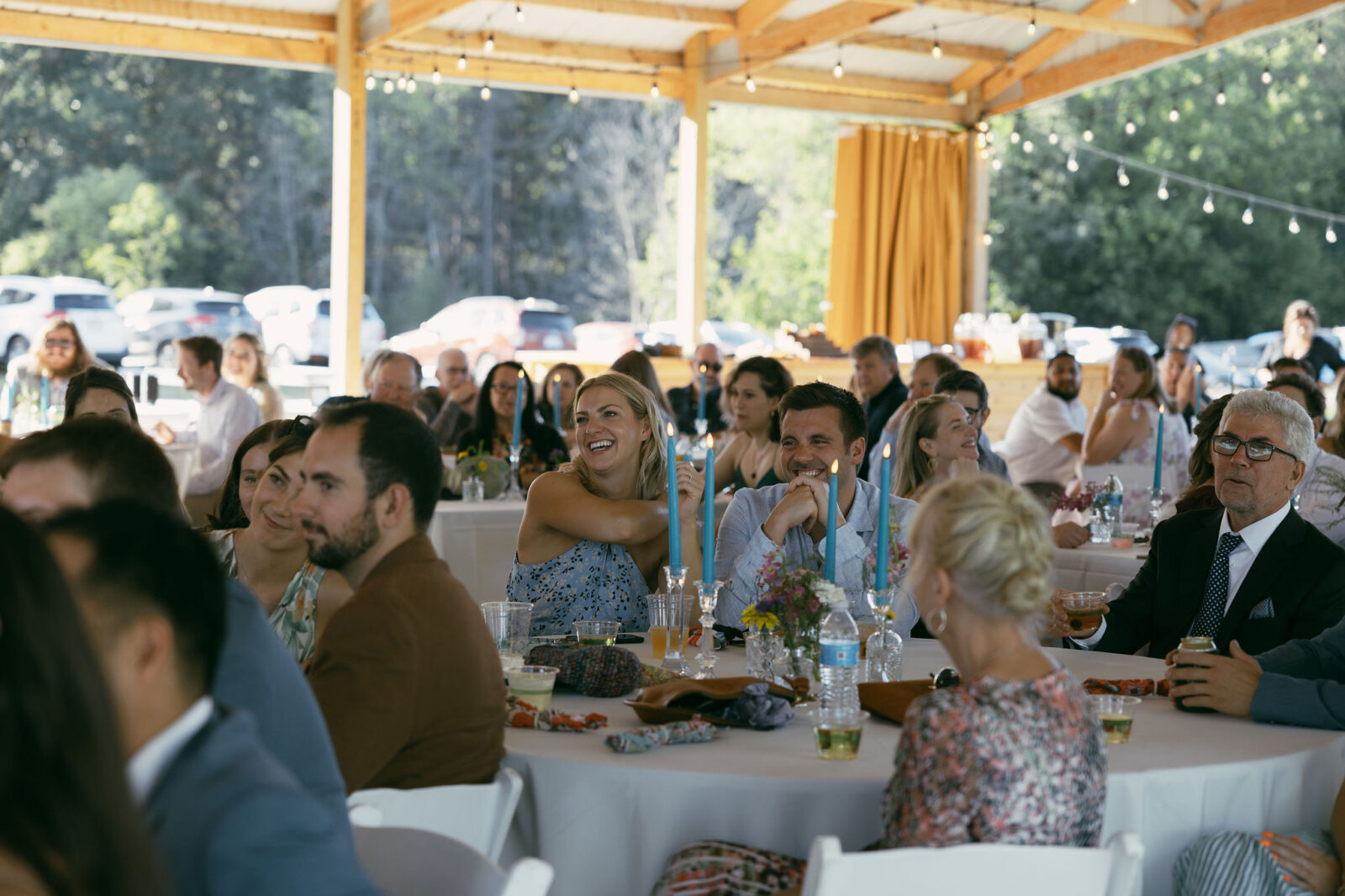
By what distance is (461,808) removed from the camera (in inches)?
78.3

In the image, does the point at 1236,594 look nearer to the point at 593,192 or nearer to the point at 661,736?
the point at 661,736

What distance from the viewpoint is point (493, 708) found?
2.14 meters

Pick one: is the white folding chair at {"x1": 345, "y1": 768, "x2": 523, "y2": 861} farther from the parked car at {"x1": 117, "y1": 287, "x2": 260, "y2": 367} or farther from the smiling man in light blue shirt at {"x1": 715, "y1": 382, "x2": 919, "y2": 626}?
the parked car at {"x1": 117, "y1": 287, "x2": 260, "y2": 367}

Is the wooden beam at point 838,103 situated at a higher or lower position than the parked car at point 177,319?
higher

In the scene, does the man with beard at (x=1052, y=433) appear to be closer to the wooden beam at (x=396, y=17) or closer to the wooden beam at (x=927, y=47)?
the wooden beam at (x=396, y=17)

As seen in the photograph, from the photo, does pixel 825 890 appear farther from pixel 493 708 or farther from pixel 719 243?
pixel 719 243

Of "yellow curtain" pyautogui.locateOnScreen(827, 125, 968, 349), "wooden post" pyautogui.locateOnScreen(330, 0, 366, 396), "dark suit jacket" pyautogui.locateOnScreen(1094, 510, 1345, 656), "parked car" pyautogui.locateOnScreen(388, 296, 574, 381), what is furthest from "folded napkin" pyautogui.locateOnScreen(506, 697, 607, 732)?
"parked car" pyautogui.locateOnScreen(388, 296, 574, 381)

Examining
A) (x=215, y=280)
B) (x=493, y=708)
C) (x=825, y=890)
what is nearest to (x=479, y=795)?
(x=493, y=708)

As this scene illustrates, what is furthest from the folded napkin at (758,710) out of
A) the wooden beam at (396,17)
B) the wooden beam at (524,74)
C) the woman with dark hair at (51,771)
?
the wooden beam at (524,74)

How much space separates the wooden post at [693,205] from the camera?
457 inches

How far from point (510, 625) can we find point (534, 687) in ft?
1.41

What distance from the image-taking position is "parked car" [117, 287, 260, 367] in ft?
74.5

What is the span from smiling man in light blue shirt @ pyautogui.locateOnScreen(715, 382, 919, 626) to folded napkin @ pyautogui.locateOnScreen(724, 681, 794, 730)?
70 centimetres

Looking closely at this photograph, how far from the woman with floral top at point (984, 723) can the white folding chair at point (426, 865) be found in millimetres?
450
